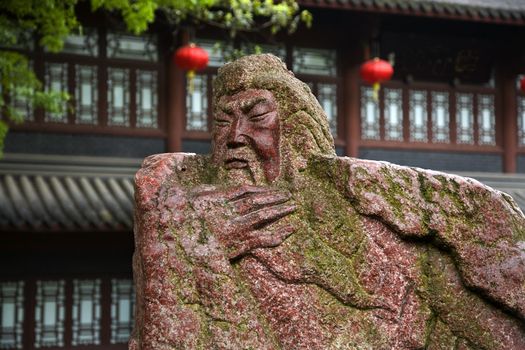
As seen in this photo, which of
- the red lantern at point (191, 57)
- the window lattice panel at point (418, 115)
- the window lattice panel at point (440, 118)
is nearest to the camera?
the red lantern at point (191, 57)

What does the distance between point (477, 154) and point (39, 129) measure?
20.6 ft

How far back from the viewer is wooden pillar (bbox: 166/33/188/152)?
11656 millimetres

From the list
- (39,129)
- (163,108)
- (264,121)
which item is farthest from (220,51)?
(264,121)

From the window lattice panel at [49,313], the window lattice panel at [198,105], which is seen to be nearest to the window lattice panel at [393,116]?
the window lattice panel at [198,105]

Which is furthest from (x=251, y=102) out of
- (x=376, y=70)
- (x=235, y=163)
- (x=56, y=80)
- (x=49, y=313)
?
(x=376, y=70)

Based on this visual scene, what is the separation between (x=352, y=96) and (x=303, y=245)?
27.6 feet

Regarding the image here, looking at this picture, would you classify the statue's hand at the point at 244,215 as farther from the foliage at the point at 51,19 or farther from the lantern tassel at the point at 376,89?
the lantern tassel at the point at 376,89

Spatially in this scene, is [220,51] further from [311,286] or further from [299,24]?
[311,286]

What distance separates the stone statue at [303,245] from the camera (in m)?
4.12

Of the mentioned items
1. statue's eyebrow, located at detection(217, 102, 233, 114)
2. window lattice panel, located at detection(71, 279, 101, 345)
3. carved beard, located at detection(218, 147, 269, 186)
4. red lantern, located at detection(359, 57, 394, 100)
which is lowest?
window lattice panel, located at detection(71, 279, 101, 345)

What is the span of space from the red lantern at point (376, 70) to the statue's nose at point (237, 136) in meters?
7.61

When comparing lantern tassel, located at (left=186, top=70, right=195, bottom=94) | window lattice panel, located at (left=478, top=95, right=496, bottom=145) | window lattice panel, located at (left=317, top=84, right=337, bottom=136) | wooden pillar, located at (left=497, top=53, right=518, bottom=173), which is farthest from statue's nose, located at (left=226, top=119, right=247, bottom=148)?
wooden pillar, located at (left=497, top=53, right=518, bottom=173)

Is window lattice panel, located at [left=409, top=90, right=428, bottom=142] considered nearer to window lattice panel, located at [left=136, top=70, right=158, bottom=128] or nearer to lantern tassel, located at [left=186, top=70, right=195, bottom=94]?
lantern tassel, located at [left=186, top=70, right=195, bottom=94]

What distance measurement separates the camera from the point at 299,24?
40.8 feet
